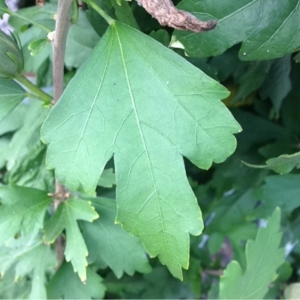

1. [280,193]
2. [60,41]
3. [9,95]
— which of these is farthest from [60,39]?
[280,193]

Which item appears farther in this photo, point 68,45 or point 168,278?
point 168,278

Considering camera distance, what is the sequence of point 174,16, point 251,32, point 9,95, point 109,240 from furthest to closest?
1. point 109,240
2. point 9,95
3. point 251,32
4. point 174,16

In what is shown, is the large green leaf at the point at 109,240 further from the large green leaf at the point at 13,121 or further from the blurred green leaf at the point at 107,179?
the large green leaf at the point at 13,121

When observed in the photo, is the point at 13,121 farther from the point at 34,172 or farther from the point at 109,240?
the point at 109,240

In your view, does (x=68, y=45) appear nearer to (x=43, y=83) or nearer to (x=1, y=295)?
(x=43, y=83)

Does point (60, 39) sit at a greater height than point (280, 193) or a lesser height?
greater

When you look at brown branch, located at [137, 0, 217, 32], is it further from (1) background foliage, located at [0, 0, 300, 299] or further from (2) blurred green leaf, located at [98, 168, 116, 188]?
(2) blurred green leaf, located at [98, 168, 116, 188]

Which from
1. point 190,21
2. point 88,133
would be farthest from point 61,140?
point 190,21
